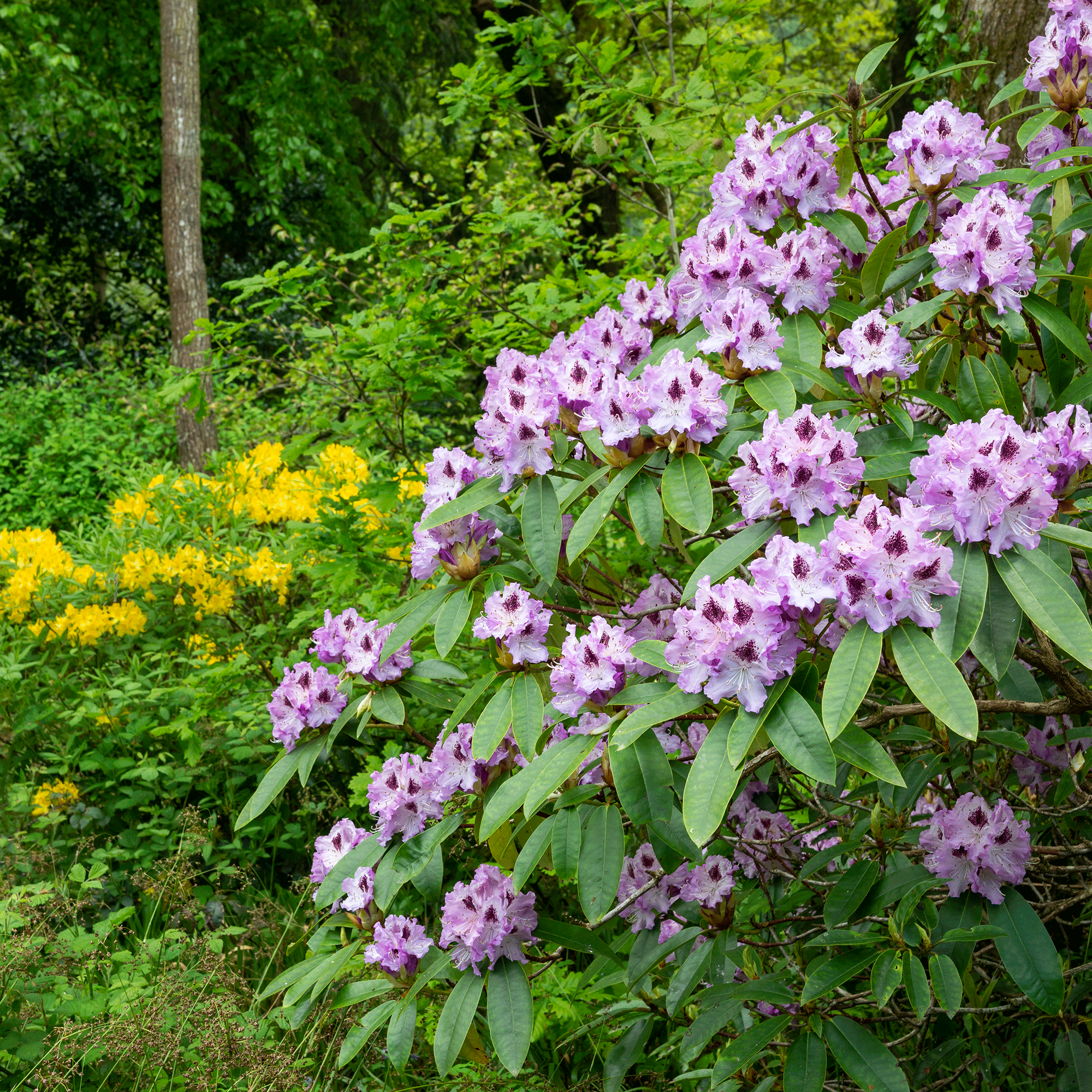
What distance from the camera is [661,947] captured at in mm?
1671

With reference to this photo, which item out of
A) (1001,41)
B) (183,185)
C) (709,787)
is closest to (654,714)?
(709,787)

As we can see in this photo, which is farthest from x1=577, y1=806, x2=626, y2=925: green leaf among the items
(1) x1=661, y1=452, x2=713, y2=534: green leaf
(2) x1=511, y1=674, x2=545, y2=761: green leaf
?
(1) x1=661, y1=452, x2=713, y2=534: green leaf

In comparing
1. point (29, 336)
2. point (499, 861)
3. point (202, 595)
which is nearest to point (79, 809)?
point (202, 595)

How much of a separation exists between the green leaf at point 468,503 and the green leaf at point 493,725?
10.5 inches

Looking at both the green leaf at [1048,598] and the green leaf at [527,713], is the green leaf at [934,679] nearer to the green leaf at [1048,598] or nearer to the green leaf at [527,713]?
the green leaf at [1048,598]

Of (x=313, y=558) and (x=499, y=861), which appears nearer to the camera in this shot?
(x=499, y=861)

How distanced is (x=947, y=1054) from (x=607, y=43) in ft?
9.85

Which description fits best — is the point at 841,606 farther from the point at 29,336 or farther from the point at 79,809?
the point at 29,336

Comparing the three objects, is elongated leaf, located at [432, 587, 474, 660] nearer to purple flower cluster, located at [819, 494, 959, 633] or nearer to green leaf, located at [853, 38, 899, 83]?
purple flower cluster, located at [819, 494, 959, 633]

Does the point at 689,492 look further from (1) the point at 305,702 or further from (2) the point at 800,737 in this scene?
(1) the point at 305,702

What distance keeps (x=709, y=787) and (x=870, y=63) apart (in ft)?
3.92

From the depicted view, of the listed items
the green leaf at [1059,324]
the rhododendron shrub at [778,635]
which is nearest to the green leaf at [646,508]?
the rhododendron shrub at [778,635]

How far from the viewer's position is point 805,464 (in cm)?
119

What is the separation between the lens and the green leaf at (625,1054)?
1767 mm
